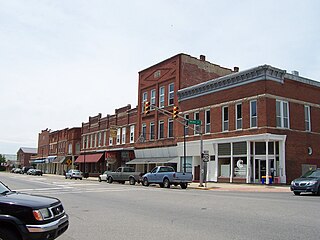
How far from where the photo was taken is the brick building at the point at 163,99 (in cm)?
4122

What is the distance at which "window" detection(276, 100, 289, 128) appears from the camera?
102ft

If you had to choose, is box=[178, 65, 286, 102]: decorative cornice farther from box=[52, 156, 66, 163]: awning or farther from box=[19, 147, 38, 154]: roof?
box=[19, 147, 38, 154]: roof

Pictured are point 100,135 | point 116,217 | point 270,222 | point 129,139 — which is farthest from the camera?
point 100,135

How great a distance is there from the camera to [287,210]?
12734 mm

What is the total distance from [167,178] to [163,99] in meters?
16.3

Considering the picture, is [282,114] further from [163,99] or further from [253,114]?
[163,99]

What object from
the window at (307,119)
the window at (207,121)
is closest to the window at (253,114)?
the window at (207,121)

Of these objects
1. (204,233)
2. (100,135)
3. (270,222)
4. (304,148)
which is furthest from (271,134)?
(100,135)

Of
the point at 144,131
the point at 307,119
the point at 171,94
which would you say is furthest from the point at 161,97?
the point at 307,119

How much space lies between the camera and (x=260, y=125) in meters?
30.1

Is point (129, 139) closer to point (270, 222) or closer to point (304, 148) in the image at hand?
point (304, 148)

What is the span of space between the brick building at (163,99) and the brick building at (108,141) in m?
3.08

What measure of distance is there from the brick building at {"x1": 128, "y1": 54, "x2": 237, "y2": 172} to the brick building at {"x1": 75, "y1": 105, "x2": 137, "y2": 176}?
308 centimetres

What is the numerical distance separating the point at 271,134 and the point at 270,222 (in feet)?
67.5
